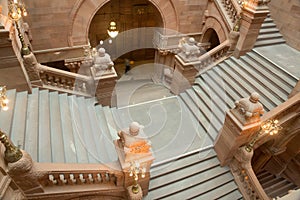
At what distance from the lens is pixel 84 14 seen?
1002 centimetres

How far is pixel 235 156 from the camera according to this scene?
297 inches

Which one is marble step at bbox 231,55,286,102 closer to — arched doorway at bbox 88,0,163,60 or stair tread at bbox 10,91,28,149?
arched doorway at bbox 88,0,163,60

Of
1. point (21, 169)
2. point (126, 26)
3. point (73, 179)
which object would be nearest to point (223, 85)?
point (73, 179)

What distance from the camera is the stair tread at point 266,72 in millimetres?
8206

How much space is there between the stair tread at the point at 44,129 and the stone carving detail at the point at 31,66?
61 cm

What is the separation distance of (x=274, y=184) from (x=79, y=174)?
1063 centimetres

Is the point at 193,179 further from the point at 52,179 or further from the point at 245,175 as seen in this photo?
the point at 52,179

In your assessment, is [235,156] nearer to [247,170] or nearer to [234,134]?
[247,170]

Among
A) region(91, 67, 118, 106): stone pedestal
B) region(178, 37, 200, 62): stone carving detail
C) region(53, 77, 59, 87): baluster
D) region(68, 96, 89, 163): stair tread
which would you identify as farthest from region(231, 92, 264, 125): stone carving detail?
region(53, 77, 59, 87): baluster

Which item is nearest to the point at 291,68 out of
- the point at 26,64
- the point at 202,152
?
the point at 202,152

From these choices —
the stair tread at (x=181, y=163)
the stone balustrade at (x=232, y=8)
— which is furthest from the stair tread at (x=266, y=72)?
the stair tread at (x=181, y=163)

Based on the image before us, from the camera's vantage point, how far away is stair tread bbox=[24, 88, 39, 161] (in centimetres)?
544

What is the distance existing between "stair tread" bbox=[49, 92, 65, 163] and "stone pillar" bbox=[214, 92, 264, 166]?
508 centimetres

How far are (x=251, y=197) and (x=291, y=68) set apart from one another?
5.41 metres
